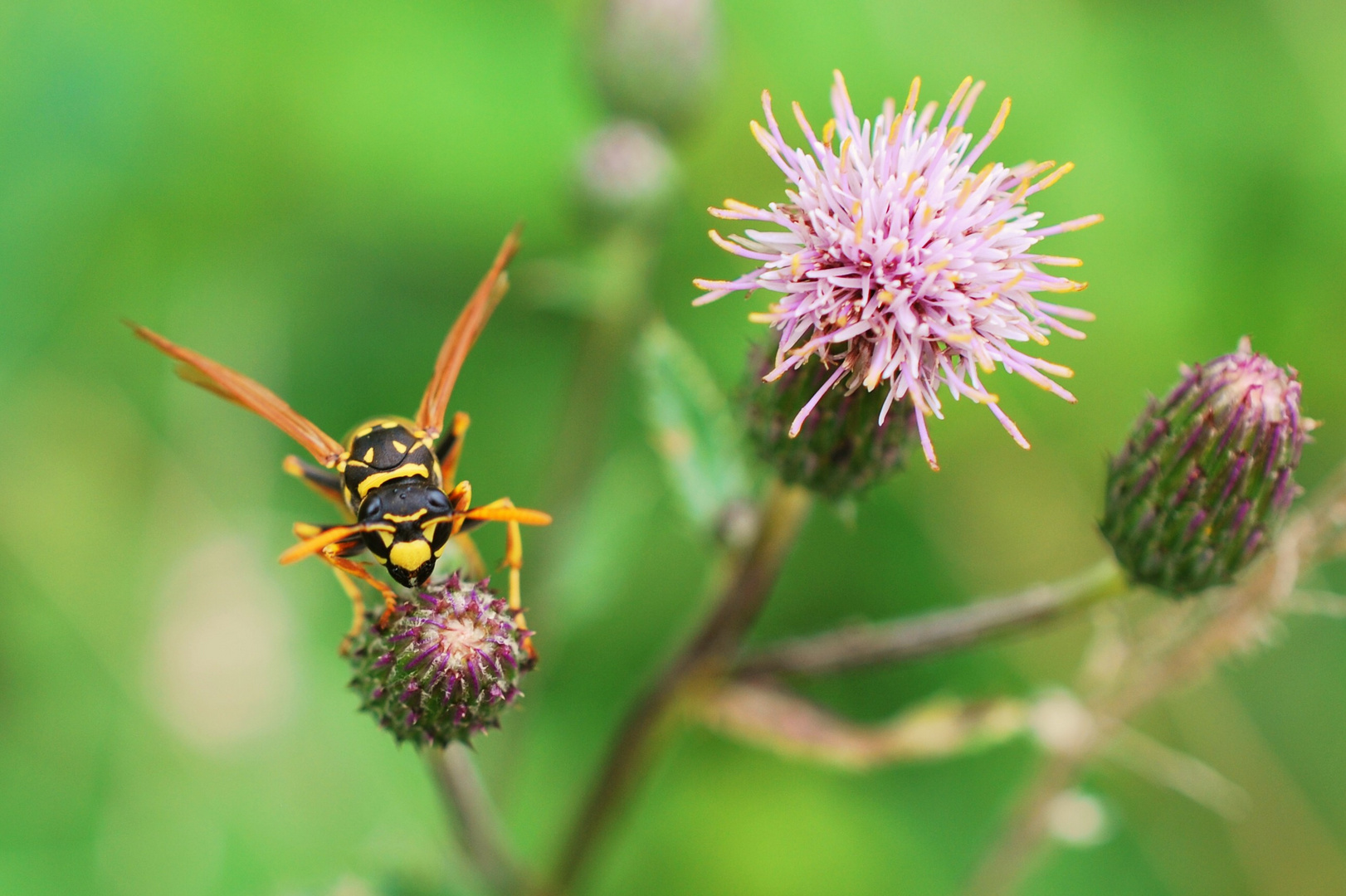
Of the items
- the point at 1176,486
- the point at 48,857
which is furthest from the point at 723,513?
the point at 48,857

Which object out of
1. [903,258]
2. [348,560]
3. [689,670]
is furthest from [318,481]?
[903,258]

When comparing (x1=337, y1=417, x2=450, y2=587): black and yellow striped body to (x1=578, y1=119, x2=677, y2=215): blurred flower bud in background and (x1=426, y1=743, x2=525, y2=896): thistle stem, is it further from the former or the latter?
(x1=578, y1=119, x2=677, y2=215): blurred flower bud in background

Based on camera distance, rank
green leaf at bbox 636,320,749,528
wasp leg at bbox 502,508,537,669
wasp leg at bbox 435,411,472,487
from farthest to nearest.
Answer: green leaf at bbox 636,320,749,528
wasp leg at bbox 435,411,472,487
wasp leg at bbox 502,508,537,669

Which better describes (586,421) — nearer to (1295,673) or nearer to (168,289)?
(168,289)

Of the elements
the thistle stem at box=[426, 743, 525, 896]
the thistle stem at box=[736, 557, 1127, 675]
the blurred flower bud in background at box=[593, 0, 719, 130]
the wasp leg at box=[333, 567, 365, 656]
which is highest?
the blurred flower bud in background at box=[593, 0, 719, 130]

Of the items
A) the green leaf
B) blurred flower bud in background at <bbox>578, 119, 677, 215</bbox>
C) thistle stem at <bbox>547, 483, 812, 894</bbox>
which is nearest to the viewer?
thistle stem at <bbox>547, 483, 812, 894</bbox>

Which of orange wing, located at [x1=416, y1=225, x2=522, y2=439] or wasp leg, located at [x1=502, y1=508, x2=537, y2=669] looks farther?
orange wing, located at [x1=416, y1=225, x2=522, y2=439]

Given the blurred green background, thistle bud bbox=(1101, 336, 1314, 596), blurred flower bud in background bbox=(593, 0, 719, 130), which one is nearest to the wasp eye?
the blurred green background

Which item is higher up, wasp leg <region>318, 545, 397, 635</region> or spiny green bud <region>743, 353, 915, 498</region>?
spiny green bud <region>743, 353, 915, 498</region>

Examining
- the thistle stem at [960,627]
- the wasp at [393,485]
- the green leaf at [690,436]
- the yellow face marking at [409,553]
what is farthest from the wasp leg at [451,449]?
the thistle stem at [960,627]
